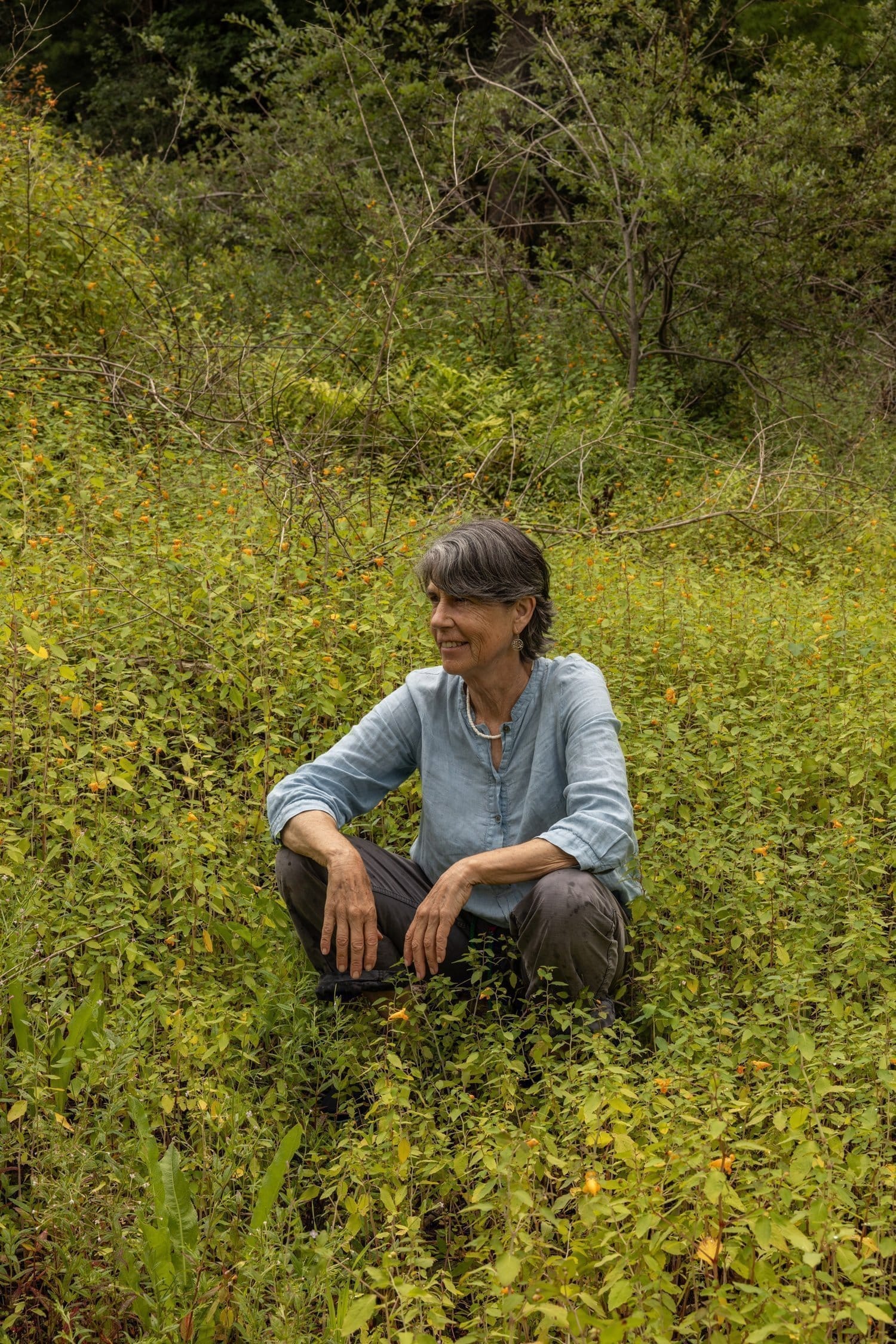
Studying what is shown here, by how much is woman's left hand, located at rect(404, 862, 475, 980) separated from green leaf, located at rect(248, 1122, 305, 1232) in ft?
1.60

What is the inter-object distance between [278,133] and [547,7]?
241 centimetres

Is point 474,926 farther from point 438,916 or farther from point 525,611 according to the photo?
point 525,611

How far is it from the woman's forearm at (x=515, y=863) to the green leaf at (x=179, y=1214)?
2.72 feet

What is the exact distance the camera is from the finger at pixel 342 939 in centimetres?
280

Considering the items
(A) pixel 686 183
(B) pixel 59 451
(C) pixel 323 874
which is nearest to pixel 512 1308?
(C) pixel 323 874

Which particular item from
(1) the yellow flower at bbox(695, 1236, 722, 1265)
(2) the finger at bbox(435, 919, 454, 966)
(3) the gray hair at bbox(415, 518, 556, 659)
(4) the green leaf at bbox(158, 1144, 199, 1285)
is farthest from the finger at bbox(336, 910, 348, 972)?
(1) the yellow flower at bbox(695, 1236, 722, 1265)

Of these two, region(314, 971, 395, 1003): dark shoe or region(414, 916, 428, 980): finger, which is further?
region(314, 971, 395, 1003): dark shoe

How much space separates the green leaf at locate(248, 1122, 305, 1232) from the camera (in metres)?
2.21

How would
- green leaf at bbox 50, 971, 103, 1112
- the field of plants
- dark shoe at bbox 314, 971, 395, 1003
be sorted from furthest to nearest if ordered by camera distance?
dark shoe at bbox 314, 971, 395, 1003 → green leaf at bbox 50, 971, 103, 1112 → the field of plants

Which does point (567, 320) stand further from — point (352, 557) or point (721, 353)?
point (352, 557)

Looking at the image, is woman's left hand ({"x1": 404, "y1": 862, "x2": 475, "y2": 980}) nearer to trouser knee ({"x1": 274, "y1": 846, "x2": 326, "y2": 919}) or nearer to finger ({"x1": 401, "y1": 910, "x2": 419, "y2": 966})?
finger ({"x1": 401, "y1": 910, "x2": 419, "y2": 966})

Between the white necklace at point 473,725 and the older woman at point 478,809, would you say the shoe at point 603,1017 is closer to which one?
the older woman at point 478,809

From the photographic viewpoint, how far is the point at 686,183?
763cm

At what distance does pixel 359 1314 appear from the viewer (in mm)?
1911
